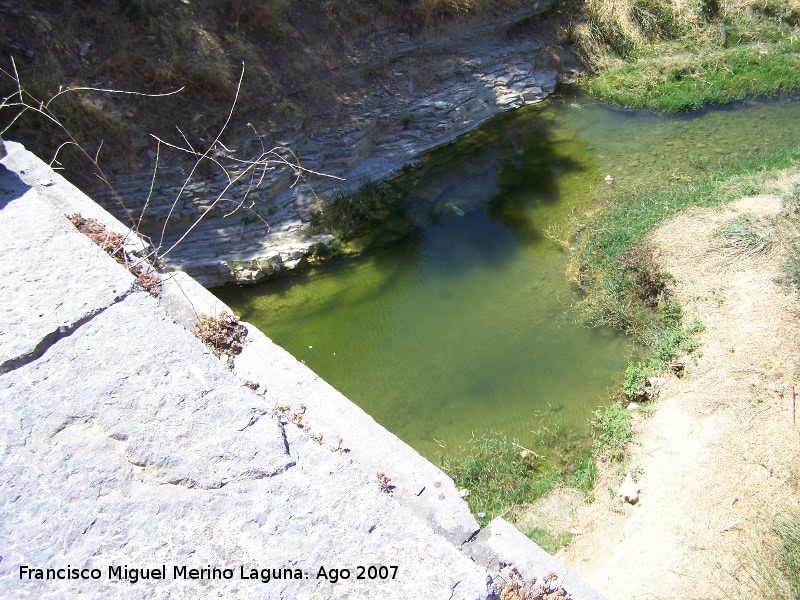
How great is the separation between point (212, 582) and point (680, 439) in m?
4.46

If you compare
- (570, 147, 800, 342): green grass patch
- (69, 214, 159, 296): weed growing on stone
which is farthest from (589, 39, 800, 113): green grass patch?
(69, 214, 159, 296): weed growing on stone

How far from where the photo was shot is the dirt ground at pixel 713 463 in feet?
15.6

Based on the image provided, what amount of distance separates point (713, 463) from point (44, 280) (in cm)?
517

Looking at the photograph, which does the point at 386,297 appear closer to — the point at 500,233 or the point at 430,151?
the point at 500,233

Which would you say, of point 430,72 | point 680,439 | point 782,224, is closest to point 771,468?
point 680,439

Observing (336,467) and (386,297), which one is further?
(386,297)

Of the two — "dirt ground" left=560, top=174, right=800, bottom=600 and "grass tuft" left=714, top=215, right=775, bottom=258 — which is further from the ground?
"grass tuft" left=714, top=215, right=775, bottom=258

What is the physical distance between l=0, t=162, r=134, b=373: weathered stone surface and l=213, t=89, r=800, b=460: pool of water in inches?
130

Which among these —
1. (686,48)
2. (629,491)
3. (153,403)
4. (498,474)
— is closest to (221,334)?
(153,403)

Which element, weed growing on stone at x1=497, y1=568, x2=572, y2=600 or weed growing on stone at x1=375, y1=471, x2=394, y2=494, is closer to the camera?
weed growing on stone at x1=497, y1=568, x2=572, y2=600

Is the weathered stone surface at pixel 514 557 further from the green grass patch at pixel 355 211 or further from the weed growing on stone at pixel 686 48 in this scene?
the weed growing on stone at pixel 686 48

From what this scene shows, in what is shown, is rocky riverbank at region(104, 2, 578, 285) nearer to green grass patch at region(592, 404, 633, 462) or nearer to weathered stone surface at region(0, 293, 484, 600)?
weathered stone surface at region(0, 293, 484, 600)

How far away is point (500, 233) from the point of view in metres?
8.29

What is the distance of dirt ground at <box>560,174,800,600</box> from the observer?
15.6 feet
